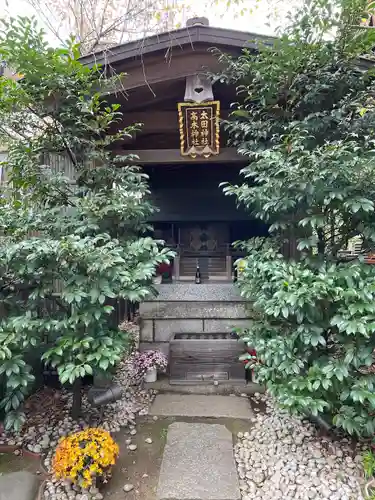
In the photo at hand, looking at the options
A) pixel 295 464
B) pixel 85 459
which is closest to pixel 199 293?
pixel 295 464

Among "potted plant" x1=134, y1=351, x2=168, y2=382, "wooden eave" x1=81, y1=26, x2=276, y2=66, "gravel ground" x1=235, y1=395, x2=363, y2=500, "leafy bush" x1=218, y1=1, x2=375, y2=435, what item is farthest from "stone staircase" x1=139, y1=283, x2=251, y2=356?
"wooden eave" x1=81, y1=26, x2=276, y2=66

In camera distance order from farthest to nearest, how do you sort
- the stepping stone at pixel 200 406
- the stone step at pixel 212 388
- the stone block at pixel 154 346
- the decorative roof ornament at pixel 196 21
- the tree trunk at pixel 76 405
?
the stone block at pixel 154 346
the stone step at pixel 212 388
the decorative roof ornament at pixel 196 21
the stepping stone at pixel 200 406
the tree trunk at pixel 76 405

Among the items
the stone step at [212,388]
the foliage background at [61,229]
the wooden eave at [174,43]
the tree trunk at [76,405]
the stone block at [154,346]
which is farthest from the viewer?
the stone block at [154,346]

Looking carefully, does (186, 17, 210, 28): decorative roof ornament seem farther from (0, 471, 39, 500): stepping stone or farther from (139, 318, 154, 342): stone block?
(0, 471, 39, 500): stepping stone

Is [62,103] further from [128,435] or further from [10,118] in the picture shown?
[128,435]

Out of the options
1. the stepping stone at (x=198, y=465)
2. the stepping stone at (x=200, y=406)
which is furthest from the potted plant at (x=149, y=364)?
the stepping stone at (x=198, y=465)

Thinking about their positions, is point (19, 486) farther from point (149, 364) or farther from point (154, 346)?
point (154, 346)

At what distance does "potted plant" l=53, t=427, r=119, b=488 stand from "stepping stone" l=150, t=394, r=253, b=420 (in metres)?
1.07

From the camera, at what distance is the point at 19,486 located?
7.80 ft

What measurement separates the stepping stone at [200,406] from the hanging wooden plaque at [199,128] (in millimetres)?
3142

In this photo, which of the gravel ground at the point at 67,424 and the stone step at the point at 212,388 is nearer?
the gravel ground at the point at 67,424

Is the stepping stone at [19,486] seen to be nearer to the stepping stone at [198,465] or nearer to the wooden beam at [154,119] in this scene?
the stepping stone at [198,465]

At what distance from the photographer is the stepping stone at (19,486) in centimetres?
230

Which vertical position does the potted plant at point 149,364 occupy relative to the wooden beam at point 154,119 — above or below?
below
